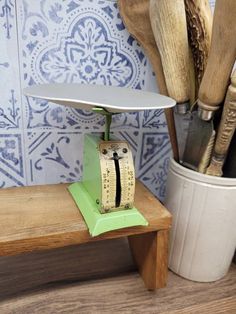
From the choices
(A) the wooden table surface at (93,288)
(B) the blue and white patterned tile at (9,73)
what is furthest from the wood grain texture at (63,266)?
(B) the blue and white patterned tile at (9,73)

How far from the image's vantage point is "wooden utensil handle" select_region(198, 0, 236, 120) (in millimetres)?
331

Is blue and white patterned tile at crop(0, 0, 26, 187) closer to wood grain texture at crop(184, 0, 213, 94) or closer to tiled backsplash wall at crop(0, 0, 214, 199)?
tiled backsplash wall at crop(0, 0, 214, 199)

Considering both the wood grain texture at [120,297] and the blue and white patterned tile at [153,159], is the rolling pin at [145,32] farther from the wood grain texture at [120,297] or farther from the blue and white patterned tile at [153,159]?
the wood grain texture at [120,297]

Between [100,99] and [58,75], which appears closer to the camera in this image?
[100,99]

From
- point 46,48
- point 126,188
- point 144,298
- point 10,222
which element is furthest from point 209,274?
point 46,48

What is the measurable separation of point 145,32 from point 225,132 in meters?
0.22

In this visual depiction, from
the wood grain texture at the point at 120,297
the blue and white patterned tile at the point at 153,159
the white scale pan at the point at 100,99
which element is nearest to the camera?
the white scale pan at the point at 100,99

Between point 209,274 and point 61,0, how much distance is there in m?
0.52

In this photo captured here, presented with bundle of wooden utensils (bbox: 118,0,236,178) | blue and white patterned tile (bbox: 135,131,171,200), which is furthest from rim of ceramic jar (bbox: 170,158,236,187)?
blue and white patterned tile (bbox: 135,131,171,200)

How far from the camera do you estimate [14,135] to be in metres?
0.49

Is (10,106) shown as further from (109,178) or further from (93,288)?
(93,288)

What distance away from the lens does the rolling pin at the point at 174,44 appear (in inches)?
15.5

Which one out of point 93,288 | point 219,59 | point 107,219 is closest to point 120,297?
point 93,288

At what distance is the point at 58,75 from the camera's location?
483mm
